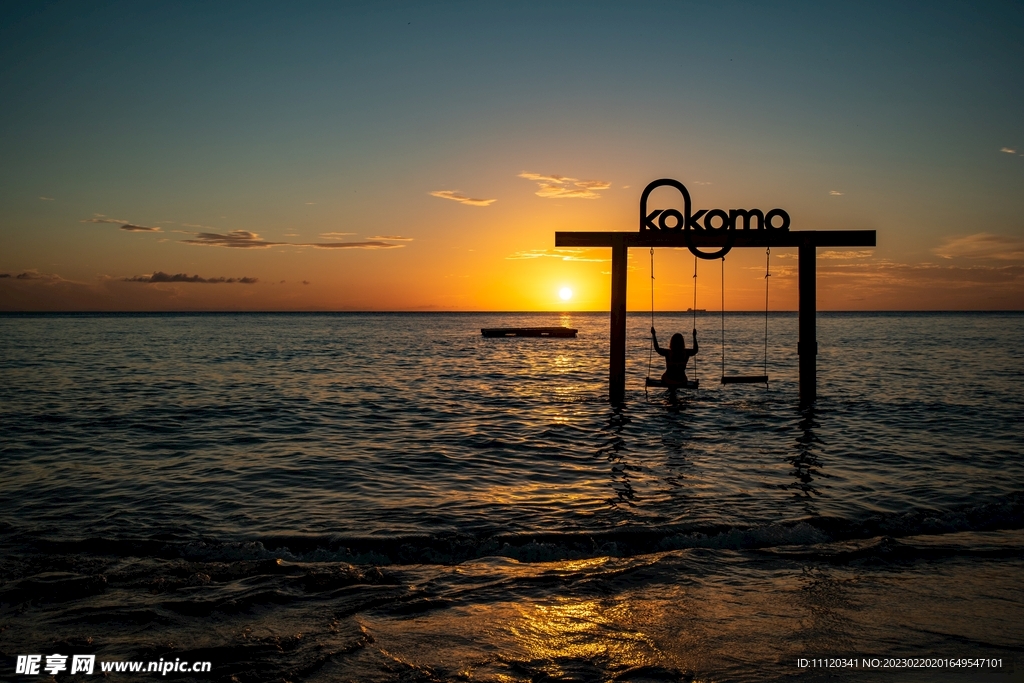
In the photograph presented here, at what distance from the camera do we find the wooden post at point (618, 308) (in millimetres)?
17797

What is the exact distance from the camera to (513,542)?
7.97 m

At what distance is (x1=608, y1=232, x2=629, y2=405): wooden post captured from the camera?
17.8 meters

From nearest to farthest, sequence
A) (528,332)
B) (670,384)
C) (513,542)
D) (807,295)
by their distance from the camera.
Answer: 1. (513,542)
2. (807,295)
3. (670,384)
4. (528,332)

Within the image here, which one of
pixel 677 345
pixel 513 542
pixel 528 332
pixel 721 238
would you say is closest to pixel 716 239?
pixel 721 238

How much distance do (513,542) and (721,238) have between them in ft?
38.3

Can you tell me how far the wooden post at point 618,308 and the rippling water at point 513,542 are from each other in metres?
1.35

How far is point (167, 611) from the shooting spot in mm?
5984

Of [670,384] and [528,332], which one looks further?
[528,332]

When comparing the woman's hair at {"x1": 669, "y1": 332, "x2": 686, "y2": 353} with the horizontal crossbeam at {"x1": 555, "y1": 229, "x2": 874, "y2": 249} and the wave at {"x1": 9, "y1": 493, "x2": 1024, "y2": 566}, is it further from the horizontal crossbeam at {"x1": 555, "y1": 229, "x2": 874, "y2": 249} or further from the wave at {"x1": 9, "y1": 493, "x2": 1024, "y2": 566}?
the wave at {"x1": 9, "y1": 493, "x2": 1024, "y2": 566}

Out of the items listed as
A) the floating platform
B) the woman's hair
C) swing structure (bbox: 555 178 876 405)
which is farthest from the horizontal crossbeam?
the floating platform

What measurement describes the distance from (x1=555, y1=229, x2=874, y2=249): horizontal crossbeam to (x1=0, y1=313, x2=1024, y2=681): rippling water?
15.4 feet

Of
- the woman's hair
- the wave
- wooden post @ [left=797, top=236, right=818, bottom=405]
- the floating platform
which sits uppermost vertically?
wooden post @ [left=797, top=236, right=818, bottom=405]

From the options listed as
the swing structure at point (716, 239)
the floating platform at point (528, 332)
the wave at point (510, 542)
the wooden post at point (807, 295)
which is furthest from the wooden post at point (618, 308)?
the floating platform at point (528, 332)

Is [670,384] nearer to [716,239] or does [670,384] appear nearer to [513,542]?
[716,239]
